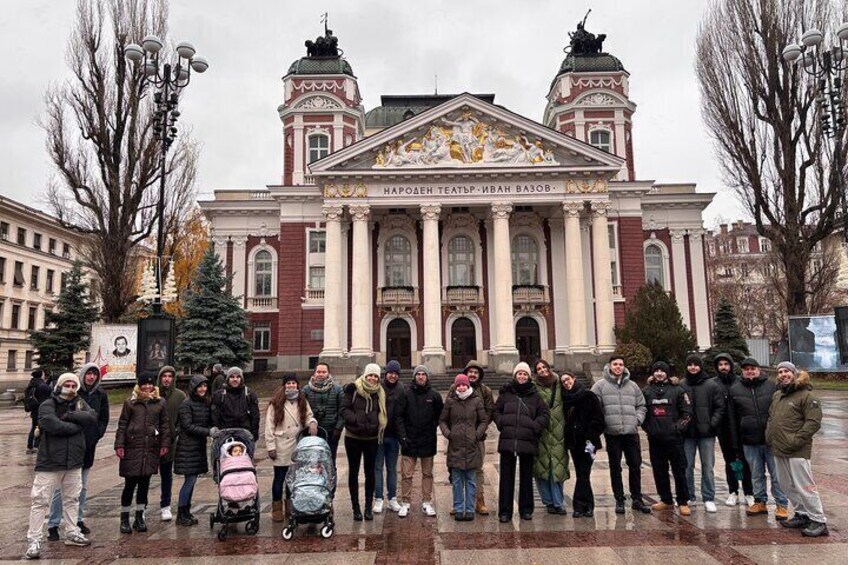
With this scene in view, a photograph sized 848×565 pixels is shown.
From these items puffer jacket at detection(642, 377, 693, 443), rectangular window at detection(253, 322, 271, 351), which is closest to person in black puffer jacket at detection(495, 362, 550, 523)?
puffer jacket at detection(642, 377, 693, 443)

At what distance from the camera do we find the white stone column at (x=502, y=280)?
105 feet

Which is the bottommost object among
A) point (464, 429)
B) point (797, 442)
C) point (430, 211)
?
point (797, 442)

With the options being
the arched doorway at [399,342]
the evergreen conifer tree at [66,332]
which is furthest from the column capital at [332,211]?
the evergreen conifer tree at [66,332]

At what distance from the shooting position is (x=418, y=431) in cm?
750

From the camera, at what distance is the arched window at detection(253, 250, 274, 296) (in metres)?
38.5

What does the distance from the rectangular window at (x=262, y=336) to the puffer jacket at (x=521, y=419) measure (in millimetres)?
32005

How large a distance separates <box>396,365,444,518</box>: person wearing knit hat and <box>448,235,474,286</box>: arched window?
1113 inches

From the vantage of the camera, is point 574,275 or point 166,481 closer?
point 166,481

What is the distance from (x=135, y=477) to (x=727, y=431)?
7.26 m

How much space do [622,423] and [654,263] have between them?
3375cm

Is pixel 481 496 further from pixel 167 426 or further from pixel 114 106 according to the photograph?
pixel 114 106

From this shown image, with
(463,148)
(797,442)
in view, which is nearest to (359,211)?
(463,148)

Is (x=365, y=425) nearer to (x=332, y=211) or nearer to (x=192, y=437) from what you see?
(x=192, y=437)

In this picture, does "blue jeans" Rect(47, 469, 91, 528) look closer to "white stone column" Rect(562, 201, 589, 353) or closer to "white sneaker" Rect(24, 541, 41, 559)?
"white sneaker" Rect(24, 541, 41, 559)
